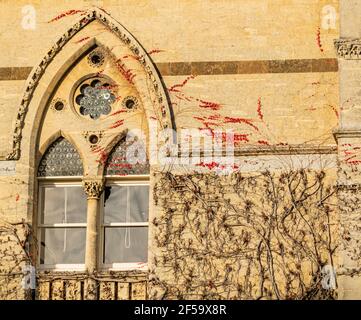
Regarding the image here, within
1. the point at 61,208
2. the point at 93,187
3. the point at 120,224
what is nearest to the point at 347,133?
the point at 120,224

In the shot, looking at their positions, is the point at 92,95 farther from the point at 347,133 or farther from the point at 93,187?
the point at 347,133

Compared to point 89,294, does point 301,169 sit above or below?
above

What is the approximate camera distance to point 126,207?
70.8 feet

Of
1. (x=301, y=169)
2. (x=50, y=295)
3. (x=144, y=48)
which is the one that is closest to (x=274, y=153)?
(x=301, y=169)

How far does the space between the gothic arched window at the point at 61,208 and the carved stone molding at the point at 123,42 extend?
0.62 meters

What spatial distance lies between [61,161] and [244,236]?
3170 millimetres

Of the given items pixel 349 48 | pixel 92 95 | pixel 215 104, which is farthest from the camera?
pixel 92 95

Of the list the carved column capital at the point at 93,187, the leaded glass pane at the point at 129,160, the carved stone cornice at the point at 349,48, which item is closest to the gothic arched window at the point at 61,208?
the carved column capital at the point at 93,187

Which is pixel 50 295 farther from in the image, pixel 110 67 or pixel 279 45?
pixel 279 45

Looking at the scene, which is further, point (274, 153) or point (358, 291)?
point (274, 153)

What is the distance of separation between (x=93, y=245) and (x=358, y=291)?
13.9 feet

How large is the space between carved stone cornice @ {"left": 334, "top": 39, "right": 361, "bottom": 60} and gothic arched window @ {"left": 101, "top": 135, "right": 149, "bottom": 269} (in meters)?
3.49

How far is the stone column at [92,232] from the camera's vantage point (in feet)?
69.5

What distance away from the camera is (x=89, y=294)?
21125 mm
